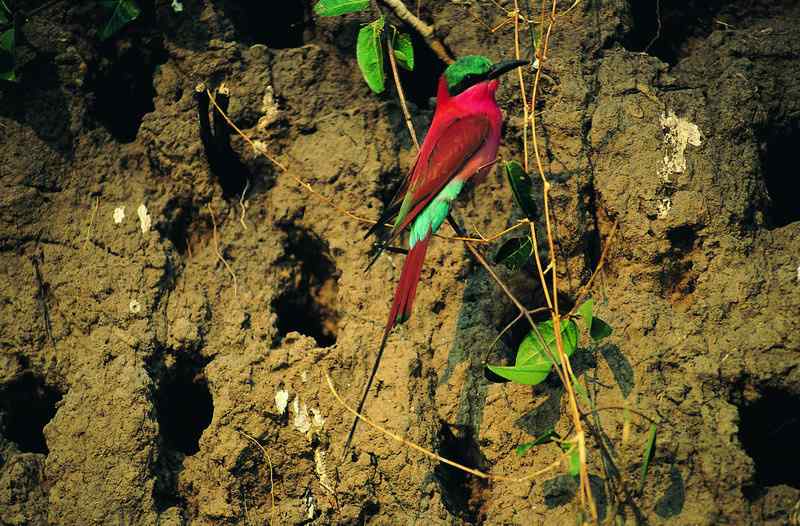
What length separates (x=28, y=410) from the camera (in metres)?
2.76

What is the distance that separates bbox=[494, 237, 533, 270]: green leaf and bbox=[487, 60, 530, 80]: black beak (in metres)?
0.62

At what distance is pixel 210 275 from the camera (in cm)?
285

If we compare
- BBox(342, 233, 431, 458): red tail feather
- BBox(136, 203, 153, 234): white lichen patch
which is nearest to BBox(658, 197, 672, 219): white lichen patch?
BBox(342, 233, 431, 458): red tail feather

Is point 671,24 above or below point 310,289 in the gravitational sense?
above

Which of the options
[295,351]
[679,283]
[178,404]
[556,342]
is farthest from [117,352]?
[679,283]

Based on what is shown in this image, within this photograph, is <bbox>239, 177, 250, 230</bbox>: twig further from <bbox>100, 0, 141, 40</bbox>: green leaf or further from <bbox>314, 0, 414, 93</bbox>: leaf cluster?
<bbox>100, 0, 141, 40</bbox>: green leaf

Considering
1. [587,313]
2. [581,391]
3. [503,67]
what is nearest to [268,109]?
[503,67]

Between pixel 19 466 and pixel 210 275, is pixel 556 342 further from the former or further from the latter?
pixel 19 466

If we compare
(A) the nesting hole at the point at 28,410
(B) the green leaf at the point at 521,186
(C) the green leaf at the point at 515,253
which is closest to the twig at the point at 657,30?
(B) the green leaf at the point at 521,186

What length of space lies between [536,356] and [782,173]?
4.22 feet

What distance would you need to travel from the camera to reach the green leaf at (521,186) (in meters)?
2.50

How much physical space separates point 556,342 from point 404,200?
0.70 metres

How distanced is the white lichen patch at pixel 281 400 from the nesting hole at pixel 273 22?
1.46 m

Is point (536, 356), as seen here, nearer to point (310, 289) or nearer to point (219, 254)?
point (310, 289)
